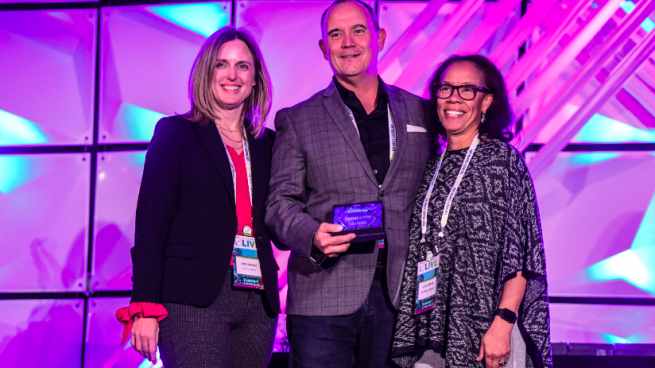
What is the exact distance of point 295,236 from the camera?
6.77ft

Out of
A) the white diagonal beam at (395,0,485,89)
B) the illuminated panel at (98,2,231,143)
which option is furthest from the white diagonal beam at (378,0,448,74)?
the illuminated panel at (98,2,231,143)

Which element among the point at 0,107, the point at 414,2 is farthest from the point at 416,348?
the point at 0,107

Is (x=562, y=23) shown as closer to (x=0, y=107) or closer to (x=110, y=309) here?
(x=110, y=309)

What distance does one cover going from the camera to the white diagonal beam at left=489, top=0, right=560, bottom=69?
3.11 metres

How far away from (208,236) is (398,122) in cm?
90

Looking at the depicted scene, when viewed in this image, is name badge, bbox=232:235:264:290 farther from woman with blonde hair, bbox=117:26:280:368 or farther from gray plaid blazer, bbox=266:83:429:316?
gray plaid blazer, bbox=266:83:429:316

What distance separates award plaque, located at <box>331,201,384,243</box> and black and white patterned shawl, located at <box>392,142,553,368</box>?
0.83 feet

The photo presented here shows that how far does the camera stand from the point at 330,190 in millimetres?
2176

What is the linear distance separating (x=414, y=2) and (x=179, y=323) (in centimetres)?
249

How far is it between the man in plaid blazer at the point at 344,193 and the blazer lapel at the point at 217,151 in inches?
6.9

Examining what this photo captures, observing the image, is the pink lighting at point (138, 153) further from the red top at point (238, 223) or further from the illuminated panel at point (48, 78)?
the red top at point (238, 223)

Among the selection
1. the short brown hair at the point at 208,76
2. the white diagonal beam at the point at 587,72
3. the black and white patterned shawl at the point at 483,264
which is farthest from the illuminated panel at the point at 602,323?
the short brown hair at the point at 208,76

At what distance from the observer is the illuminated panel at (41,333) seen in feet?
11.7

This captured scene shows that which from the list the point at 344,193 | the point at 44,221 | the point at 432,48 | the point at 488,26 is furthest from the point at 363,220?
the point at 44,221
